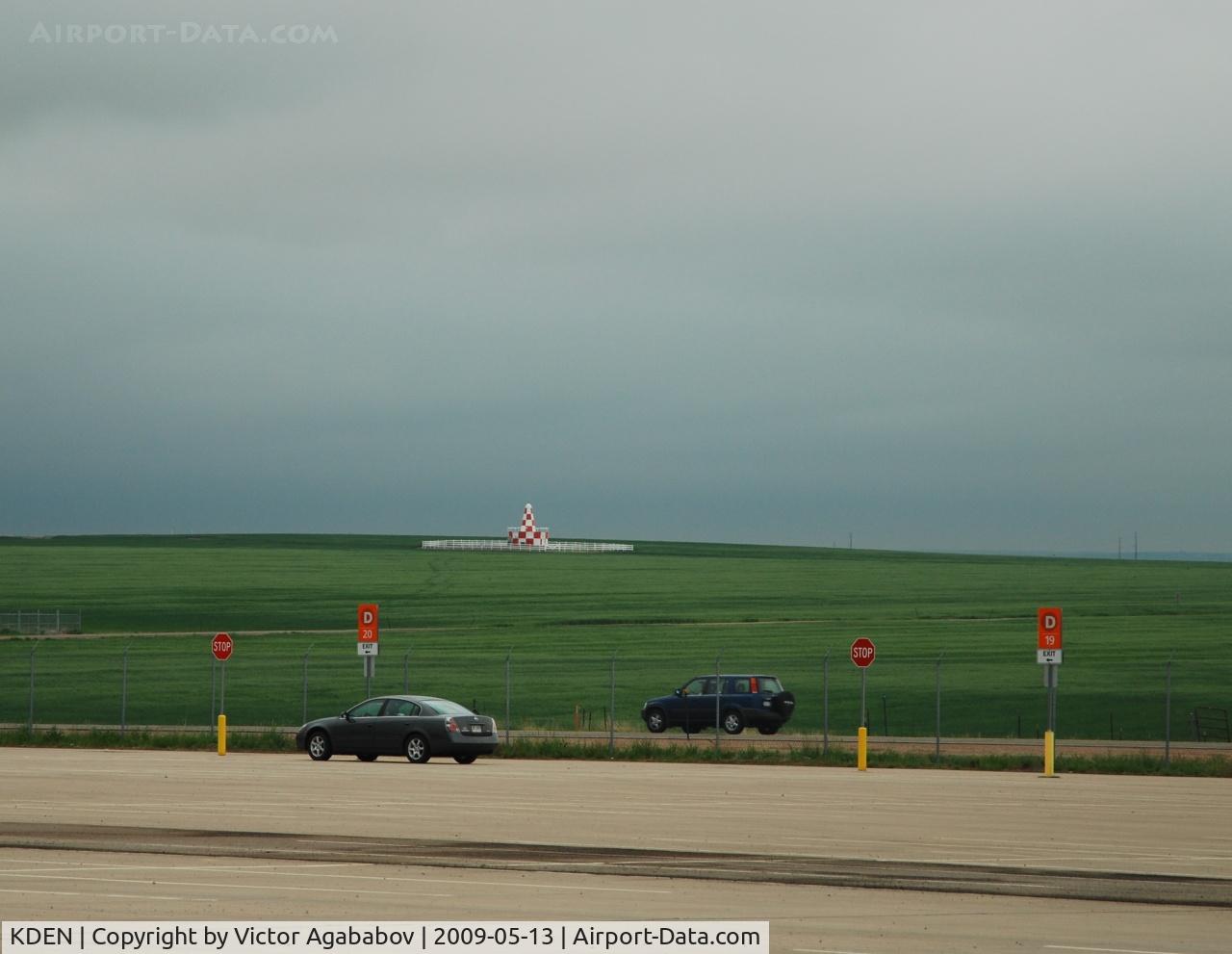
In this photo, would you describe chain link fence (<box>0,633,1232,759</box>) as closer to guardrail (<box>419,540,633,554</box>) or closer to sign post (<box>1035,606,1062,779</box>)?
sign post (<box>1035,606,1062,779</box>)

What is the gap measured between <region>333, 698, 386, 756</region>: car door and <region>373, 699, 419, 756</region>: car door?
0.10m

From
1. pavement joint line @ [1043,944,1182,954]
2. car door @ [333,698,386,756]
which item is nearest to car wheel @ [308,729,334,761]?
car door @ [333,698,386,756]

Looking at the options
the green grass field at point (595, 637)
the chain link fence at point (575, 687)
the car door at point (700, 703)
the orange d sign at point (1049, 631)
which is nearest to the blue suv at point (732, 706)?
the car door at point (700, 703)

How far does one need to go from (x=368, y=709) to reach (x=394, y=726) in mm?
959

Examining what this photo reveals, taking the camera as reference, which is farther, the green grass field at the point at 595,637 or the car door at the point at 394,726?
the green grass field at the point at 595,637

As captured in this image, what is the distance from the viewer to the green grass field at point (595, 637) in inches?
2128

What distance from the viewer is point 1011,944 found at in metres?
13.5

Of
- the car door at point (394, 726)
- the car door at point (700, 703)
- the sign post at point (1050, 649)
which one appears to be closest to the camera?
the sign post at point (1050, 649)

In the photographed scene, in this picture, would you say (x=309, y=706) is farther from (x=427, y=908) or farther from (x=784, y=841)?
(x=427, y=908)

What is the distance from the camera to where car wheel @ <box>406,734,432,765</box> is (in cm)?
3644

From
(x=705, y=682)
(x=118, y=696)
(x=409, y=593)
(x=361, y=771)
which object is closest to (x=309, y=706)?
(x=118, y=696)

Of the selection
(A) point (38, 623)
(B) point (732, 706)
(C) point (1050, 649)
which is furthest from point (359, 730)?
(A) point (38, 623)

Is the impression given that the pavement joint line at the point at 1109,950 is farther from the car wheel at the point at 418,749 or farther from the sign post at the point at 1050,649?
the car wheel at the point at 418,749

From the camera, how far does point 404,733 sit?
36750 mm
